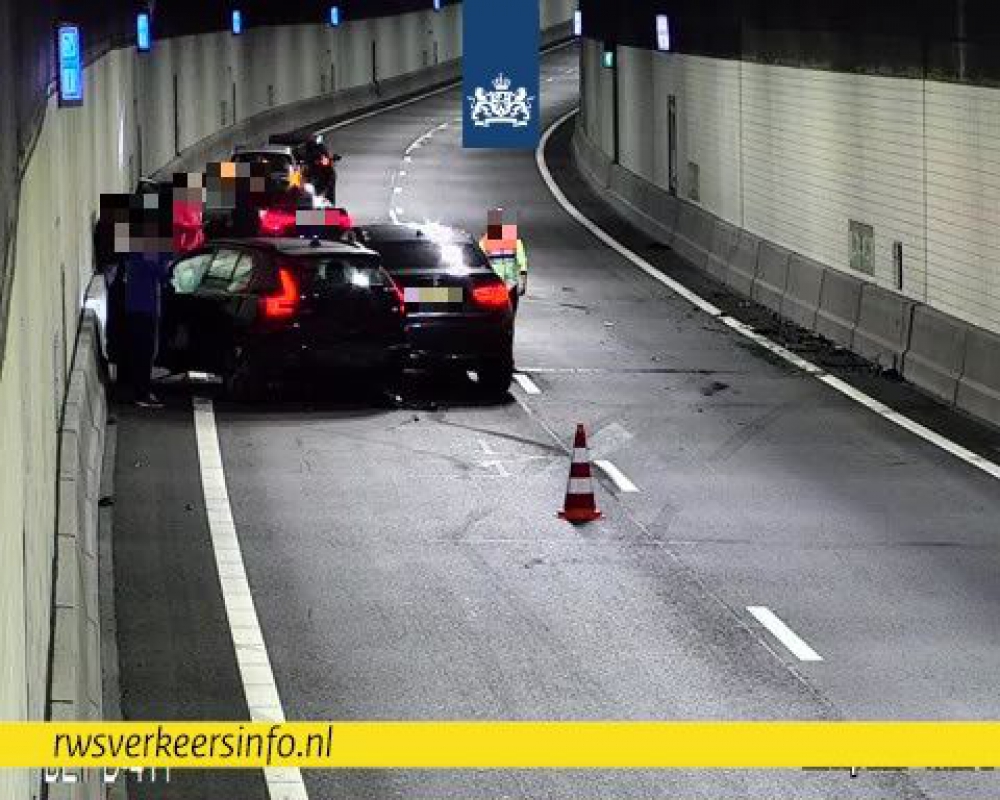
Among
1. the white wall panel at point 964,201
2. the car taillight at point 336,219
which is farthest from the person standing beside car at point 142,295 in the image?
the car taillight at point 336,219

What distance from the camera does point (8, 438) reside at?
9.83 meters

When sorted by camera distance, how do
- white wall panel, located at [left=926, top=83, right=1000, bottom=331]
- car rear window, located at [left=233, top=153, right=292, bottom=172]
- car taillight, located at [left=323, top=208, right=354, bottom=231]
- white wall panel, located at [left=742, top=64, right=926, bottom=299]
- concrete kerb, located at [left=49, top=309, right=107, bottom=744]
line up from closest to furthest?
concrete kerb, located at [left=49, top=309, right=107, bottom=744] → white wall panel, located at [left=926, top=83, right=1000, bottom=331] → white wall panel, located at [left=742, top=64, right=926, bottom=299] → car taillight, located at [left=323, top=208, right=354, bottom=231] → car rear window, located at [left=233, top=153, right=292, bottom=172]

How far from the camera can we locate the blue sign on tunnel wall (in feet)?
210

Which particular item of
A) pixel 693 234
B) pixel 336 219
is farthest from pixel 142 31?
pixel 336 219

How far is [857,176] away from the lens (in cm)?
3422

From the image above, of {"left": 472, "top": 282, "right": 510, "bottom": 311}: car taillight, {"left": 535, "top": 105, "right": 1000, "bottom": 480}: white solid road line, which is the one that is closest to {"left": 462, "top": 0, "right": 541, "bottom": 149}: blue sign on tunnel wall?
{"left": 535, "top": 105, "right": 1000, "bottom": 480}: white solid road line

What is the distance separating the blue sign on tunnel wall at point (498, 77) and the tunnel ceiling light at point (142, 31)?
Answer: 1418cm

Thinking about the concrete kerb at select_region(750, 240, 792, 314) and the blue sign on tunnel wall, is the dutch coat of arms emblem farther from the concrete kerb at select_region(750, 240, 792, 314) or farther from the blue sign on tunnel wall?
the concrete kerb at select_region(750, 240, 792, 314)

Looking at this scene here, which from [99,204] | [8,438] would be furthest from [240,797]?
[99,204]

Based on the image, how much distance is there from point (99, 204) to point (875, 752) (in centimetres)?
2149

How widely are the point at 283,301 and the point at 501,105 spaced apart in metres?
38.9

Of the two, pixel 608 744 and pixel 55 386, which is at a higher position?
→ pixel 55 386

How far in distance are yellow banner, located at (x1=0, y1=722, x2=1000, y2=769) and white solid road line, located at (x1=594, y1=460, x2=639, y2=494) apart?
7707mm

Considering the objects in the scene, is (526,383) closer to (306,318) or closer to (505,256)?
(306,318)
